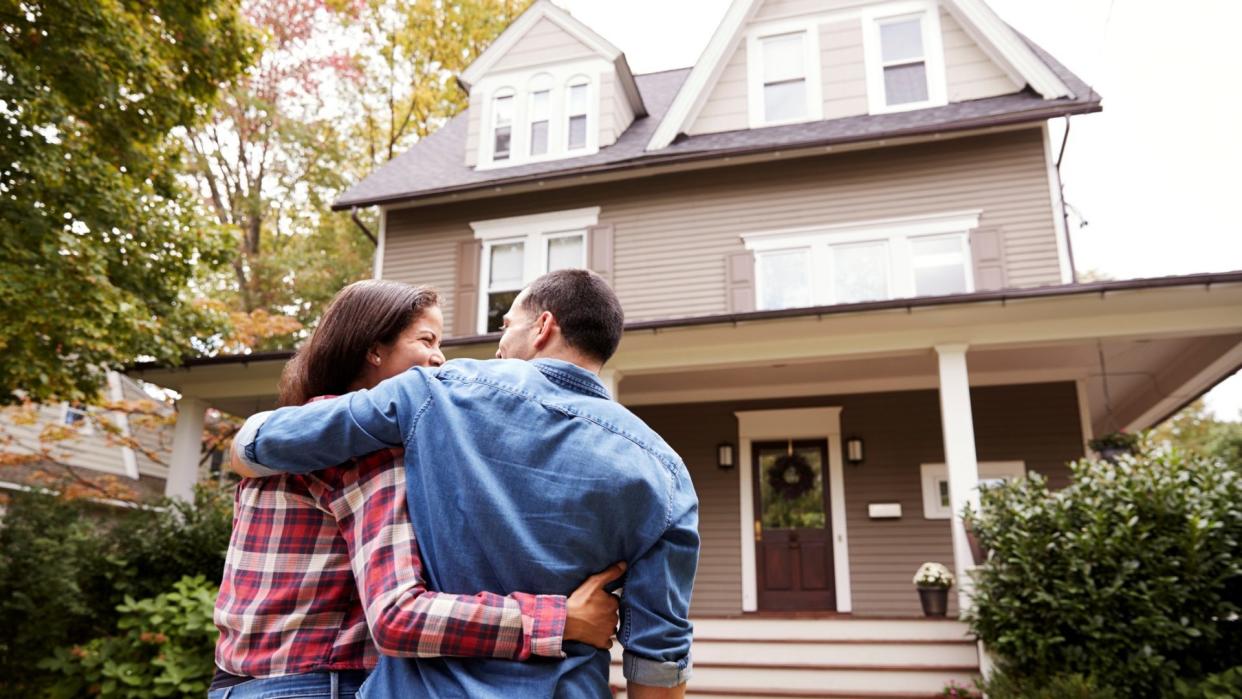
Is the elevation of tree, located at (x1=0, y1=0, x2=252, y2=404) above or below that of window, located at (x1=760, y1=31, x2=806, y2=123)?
below

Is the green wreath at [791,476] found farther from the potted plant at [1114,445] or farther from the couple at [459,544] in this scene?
the couple at [459,544]

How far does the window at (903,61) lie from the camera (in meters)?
10.7

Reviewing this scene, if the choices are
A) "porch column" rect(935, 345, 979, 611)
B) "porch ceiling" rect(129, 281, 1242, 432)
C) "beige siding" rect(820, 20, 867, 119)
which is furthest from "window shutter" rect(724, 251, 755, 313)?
"porch column" rect(935, 345, 979, 611)

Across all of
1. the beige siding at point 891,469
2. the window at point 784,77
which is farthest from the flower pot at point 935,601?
Answer: the window at point 784,77

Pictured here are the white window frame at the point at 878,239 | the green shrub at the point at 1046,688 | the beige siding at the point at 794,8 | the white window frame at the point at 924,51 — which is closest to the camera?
the green shrub at the point at 1046,688

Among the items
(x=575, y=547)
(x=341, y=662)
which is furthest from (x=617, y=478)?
(x=341, y=662)

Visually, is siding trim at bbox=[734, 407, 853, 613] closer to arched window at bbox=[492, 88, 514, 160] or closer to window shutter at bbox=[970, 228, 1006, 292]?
window shutter at bbox=[970, 228, 1006, 292]

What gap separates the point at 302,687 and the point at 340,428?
0.49 metres

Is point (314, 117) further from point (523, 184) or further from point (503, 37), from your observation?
point (523, 184)

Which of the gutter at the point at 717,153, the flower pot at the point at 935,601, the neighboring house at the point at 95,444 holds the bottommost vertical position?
the flower pot at the point at 935,601

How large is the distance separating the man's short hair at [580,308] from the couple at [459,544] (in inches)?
4.0

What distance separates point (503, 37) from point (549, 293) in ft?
39.1

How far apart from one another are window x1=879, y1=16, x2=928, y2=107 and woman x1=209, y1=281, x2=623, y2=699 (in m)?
10.4

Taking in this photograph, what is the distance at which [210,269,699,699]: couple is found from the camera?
4.32 ft
